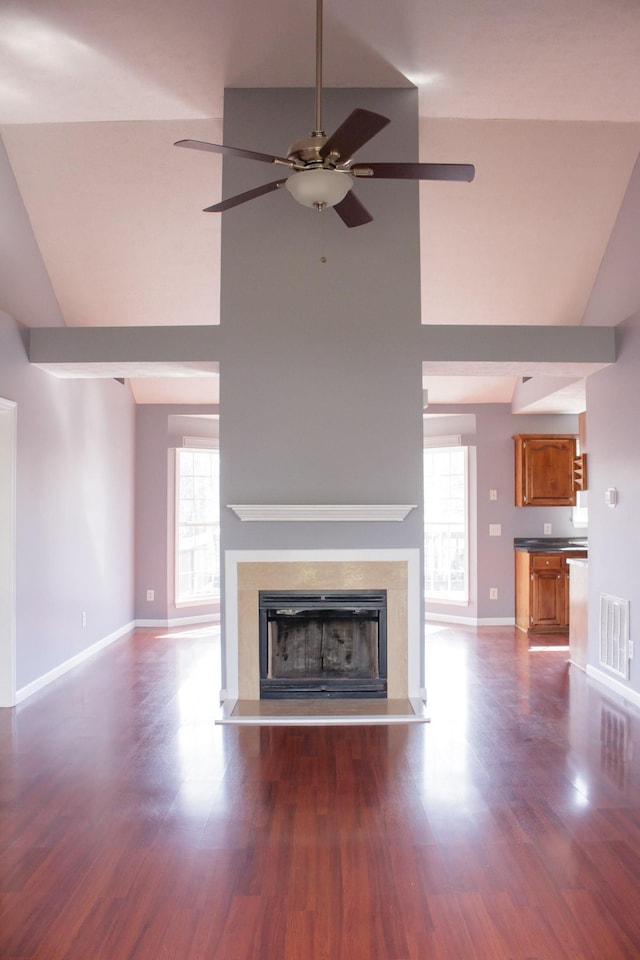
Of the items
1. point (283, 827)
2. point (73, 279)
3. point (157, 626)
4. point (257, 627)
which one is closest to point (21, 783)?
point (283, 827)

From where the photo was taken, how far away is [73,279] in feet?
18.9

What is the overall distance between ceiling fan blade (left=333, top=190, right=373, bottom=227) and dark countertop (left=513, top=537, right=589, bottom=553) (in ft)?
15.6

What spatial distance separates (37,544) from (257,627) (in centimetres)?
174

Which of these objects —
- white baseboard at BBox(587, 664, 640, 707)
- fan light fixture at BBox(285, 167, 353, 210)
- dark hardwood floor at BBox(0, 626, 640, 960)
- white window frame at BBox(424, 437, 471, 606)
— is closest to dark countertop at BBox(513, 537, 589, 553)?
white window frame at BBox(424, 437, 471, 606)

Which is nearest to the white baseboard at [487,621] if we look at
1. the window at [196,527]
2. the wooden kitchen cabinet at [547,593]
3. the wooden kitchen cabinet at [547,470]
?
the wooden kitchen cabinet at [547,593]

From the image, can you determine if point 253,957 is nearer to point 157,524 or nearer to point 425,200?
point 425,200

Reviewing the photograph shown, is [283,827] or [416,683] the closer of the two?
[283,827]

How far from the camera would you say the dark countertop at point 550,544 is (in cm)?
754

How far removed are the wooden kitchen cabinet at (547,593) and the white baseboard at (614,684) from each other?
1.69m

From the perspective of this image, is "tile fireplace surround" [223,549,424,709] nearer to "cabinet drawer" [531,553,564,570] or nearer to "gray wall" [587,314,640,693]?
"gray wall" [587,314,640,693]

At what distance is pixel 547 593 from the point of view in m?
7.43

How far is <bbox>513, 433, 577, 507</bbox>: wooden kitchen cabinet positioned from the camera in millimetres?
7781

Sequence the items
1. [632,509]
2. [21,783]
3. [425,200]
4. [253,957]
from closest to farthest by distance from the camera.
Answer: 1. [253,957]
2. [21,783]
3. [632,509]
4. [425,200]

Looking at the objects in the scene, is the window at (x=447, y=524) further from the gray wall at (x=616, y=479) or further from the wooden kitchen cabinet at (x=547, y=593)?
the gray wall at (x=616, y=479)
